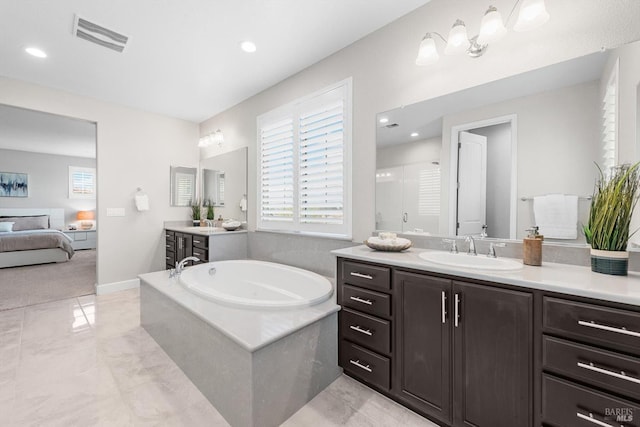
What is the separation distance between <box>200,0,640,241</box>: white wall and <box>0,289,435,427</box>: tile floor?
1.27 meters

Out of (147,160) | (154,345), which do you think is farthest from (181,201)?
(154,345)

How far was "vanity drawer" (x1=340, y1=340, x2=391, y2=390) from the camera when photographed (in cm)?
165

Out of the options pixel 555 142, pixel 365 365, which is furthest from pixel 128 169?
pixel 555 142

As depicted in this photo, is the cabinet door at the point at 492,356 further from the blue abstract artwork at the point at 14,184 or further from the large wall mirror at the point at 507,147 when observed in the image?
the blue abstract artwork at the point at 14,184

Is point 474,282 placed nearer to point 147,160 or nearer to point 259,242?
Result: point 259,242

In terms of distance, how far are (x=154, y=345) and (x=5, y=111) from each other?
14.8 ft

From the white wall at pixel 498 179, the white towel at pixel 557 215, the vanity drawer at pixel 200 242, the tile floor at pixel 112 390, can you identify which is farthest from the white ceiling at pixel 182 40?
the tile floor at pixel 112 390

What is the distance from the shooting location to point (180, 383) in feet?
6.06

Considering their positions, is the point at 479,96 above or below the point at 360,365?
above

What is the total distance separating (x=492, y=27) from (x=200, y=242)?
3454 millimetres

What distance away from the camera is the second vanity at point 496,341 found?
994 millimetres

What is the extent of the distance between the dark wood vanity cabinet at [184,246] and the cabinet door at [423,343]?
2547mm

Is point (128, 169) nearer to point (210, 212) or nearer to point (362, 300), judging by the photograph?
point (210, 212)

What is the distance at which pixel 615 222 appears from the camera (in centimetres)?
124
